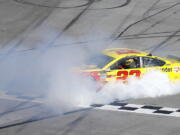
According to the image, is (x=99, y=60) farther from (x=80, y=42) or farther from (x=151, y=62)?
(x=80, y=42)

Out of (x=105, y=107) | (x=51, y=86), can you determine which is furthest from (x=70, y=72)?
(x=105, y=107)

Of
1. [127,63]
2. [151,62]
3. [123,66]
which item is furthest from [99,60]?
[151,62]

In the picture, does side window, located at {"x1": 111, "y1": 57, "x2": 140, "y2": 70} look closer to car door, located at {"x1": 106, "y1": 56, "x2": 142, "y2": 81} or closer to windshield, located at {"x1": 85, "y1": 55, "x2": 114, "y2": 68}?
car door, located at {"x1": 106, "y1": 56, "x2": 142, "y2": 81}

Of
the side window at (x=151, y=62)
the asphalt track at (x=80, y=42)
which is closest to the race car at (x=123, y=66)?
the side window at (x=151, y=62)

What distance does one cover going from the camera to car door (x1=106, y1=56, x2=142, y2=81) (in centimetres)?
1614

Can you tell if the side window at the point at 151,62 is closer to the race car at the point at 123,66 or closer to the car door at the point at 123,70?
the race car at the point at 123,66

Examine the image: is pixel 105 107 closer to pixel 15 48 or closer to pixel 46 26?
pixel 15 48

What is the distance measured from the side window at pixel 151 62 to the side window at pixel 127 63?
257mm

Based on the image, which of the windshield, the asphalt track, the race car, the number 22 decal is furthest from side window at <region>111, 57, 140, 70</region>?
the asphalt track

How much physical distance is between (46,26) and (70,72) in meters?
9.88

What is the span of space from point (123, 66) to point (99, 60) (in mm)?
855

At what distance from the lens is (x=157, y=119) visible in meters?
13.9

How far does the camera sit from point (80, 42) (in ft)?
74.6

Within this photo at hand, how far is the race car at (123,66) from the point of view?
52.5ft
